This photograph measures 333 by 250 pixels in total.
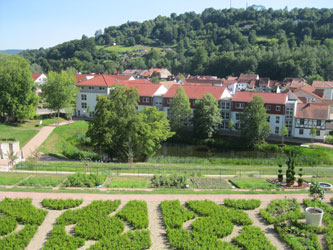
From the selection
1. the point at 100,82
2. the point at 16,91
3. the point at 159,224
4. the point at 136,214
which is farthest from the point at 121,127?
the point at 100,82

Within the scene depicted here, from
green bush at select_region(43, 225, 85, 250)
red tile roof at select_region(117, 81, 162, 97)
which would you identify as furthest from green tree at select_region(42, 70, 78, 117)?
green bush at select_region(43, 225, 85, 250)

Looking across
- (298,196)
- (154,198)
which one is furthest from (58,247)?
(298,196)

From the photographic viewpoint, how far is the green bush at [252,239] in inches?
573

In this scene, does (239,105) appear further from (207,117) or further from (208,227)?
(208,227)

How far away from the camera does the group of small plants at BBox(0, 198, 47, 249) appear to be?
47.4ft

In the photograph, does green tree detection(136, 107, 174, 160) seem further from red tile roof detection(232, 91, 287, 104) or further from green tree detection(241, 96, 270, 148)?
red tile roof detection(232, 91, 287, 104)

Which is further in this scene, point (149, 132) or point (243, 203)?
point (149, 132)

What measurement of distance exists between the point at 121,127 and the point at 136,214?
55.9 ft

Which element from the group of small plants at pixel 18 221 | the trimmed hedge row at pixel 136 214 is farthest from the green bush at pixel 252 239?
the group of small plants at pixel 18 221

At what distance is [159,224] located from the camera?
55.6 feet

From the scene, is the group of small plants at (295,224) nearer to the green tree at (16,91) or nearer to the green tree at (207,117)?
the green tree at (207,117)

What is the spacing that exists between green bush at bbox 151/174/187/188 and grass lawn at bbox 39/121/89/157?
651 inches

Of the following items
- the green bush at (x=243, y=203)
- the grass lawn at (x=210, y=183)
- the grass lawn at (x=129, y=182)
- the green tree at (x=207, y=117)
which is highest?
the green tree at (x=207, y=117)

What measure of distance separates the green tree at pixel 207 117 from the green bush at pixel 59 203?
29038 mm
